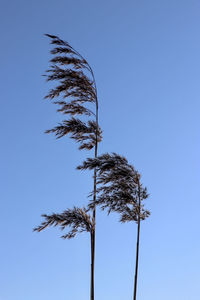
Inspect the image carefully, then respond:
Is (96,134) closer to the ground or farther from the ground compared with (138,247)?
farther from the ground

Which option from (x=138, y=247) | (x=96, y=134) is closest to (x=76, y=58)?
(x=96, y=134)

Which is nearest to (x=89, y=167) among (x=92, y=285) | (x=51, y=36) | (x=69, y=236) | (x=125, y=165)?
(x=125, y=165)

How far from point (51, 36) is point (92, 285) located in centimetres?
771

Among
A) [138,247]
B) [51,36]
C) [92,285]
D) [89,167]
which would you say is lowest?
[92,285]

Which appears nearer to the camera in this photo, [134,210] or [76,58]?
[134,210]

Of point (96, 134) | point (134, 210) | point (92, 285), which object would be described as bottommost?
point (92, 285)

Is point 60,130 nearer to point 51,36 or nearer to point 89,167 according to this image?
point 89,167

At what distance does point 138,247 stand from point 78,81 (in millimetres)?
5455

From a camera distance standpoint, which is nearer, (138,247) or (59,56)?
(138,247)

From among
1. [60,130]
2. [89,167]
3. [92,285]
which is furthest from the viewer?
[60,130]

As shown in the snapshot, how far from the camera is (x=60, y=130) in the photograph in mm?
15453

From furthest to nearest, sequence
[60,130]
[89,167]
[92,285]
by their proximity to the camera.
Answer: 1. [60,130]
2. [89,167]
3. [92,285]

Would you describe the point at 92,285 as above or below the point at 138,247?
below

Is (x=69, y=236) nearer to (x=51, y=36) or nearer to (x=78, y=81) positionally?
(x=78, y=81)
